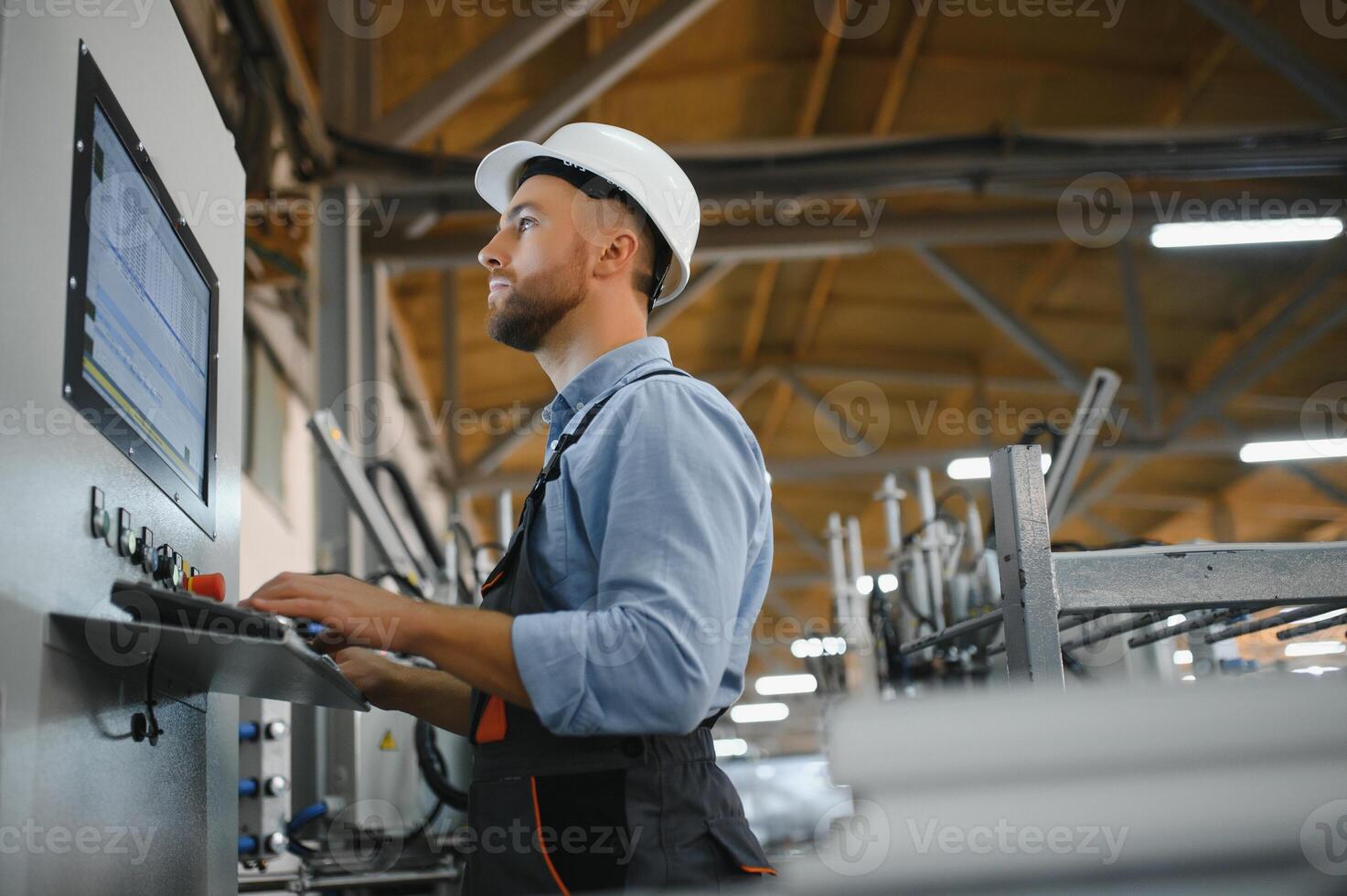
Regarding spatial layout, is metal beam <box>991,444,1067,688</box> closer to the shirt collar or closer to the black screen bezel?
the shirt collar

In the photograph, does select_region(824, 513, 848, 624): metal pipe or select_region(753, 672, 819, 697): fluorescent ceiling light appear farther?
select_region(753, 672, 819, 697): fluorescent ceiling light

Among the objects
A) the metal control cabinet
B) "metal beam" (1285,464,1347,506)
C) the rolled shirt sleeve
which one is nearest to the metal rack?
the rolled shirt sleeve

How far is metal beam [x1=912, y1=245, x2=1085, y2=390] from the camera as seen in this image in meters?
8.30

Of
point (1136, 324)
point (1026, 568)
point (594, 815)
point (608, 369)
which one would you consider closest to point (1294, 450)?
A: point (1136, 324)

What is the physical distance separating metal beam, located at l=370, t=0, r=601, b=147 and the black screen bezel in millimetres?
4074

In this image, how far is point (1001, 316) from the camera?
27.6 ft

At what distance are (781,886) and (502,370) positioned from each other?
437 inches

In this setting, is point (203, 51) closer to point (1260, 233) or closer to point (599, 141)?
point (599, 141)

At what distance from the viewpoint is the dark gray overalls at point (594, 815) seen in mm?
1305

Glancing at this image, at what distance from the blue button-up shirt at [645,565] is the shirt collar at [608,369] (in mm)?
129

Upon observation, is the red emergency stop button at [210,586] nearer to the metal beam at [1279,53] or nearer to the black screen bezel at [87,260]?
the black screen bezel at [87,260]

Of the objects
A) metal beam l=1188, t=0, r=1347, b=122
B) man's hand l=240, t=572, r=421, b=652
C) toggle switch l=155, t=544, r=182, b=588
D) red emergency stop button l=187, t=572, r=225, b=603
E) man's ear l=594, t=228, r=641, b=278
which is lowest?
man's hand l=240, t=572, r=421, b=652

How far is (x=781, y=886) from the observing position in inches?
32.9

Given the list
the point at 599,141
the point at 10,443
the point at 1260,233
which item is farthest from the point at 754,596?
the point at 1260,233
